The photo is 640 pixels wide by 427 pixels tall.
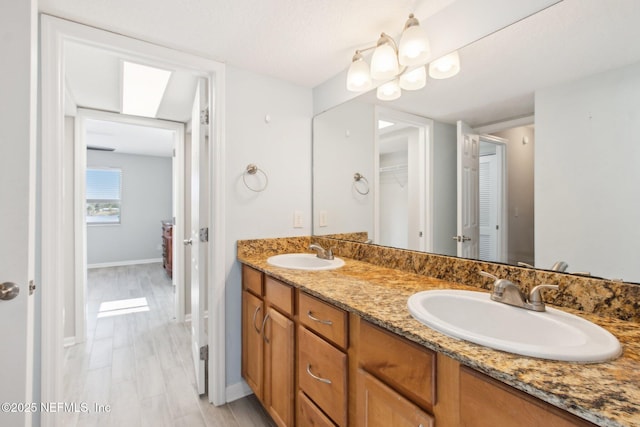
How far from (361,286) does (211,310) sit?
1067mm

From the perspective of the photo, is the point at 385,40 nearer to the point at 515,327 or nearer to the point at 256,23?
the point at 256,23

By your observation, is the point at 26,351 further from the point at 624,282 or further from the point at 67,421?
the point at 624,282

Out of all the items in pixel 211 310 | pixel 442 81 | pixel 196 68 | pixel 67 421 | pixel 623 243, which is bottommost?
pixel 67 421

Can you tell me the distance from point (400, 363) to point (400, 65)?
1359 mm

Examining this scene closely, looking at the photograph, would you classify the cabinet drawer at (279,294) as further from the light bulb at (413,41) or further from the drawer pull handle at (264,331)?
the light bulb at (413,41)

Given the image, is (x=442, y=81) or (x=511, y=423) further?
(x=442, y=81)

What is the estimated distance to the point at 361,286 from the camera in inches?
→ 47.5

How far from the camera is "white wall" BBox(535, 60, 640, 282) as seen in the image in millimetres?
867

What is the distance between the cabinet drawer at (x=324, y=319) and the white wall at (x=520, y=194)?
708mm

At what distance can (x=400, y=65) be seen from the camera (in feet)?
4.83

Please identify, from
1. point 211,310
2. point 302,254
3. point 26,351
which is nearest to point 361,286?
point 302,254

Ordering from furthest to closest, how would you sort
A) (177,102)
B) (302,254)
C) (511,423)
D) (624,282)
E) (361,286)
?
(177,102) → (302,254) → (361,286) → (624,282) → (511,423)

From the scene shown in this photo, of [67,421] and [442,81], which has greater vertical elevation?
[442,81]

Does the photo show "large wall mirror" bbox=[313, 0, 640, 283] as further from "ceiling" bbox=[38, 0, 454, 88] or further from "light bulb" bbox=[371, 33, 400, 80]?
"ceiling" bbox=[38, 0, 454, 88]
